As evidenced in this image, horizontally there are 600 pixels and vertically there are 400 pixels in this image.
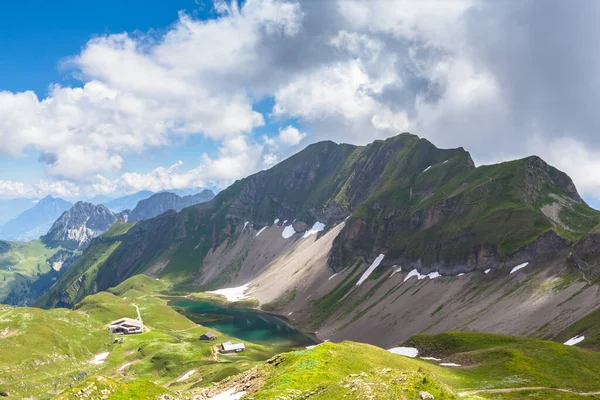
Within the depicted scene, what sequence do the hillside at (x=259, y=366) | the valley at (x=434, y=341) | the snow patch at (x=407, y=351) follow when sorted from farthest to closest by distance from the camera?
the snow patch at (x=407, y=351) < the valley at (x=434, y=341) < the hillside at (x=259, y=366)

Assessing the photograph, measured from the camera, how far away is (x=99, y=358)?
12888 cm

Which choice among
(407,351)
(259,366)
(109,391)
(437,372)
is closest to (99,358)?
(407,351)

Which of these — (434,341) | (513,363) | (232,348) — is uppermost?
(232,348)

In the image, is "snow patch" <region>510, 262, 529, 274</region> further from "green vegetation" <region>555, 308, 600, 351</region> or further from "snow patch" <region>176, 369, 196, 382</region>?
"snow patch" <region>176, 369, 196, 382</region>

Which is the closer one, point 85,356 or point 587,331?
point 587,331

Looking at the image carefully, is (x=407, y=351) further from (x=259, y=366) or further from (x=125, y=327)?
(x=125, y=327)

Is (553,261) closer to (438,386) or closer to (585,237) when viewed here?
(585,237)

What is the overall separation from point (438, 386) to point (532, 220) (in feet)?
538

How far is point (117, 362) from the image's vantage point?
12525cm

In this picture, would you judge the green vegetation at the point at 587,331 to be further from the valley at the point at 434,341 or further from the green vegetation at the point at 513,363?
the green vegetation at the point at 513,363

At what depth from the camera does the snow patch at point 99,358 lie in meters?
125

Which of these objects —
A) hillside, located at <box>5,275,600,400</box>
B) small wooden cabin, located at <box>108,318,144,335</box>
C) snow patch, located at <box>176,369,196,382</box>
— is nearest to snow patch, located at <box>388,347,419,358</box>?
hillside, located at <box>5,275,600,400</box>

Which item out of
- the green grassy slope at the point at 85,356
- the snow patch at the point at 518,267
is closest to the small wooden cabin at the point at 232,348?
the green grassy slope at the point at 85,356

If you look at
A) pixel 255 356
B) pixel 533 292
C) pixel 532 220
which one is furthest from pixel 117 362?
pixel 532 220
